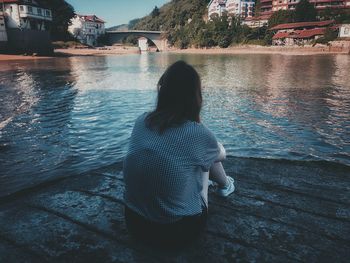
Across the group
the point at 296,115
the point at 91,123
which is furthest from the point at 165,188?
the point at 296,115

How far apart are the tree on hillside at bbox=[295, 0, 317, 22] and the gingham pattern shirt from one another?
100 metres

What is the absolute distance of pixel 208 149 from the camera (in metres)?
2.61

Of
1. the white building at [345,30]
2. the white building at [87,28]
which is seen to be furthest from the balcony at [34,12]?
the white building at [345,30]

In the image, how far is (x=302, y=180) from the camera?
4340 millimetres

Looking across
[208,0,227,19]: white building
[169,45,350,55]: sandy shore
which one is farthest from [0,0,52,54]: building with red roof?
[208,0,227,19]: white building

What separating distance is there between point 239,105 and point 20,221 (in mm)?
12584

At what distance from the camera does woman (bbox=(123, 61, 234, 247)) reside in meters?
2.46

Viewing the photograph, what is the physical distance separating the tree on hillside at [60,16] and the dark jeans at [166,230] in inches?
3228

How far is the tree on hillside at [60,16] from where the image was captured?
250 feet

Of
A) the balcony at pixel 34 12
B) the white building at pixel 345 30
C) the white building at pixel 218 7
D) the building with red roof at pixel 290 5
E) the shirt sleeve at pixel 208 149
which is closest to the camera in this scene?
the shirt sleeve at pixel 208 149

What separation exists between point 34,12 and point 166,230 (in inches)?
2641

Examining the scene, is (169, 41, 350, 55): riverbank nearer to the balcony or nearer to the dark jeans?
the balcony

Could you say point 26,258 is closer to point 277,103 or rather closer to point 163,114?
point 163,114

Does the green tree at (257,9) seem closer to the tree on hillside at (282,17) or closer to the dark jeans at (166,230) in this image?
the tree on hillside at (282,17)
